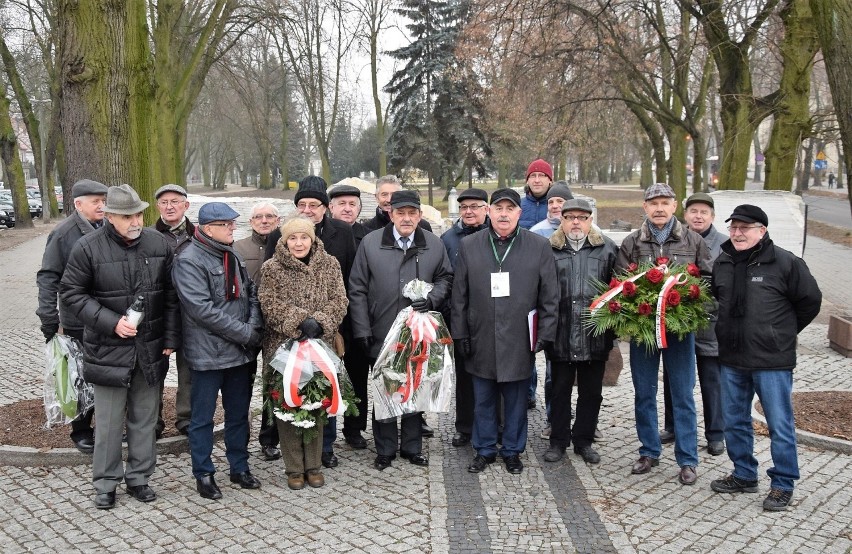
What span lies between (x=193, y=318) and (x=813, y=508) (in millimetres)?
4288

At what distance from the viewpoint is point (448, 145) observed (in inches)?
1499

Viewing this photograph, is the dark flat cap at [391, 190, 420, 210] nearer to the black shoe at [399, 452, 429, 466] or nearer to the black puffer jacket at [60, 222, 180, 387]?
the black puffer jacket at [60, 222, 180, 387]

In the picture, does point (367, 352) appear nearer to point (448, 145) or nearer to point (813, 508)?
point (813, 508)

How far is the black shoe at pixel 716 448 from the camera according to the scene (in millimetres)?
6270

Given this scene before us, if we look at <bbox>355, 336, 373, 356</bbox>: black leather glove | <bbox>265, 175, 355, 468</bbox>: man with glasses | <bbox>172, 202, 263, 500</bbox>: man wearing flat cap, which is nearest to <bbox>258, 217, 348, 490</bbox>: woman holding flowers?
<bbox>172, 202, 263, 500</bbox>: man wearing flat cap

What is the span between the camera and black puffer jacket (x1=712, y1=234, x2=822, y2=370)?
510 cm

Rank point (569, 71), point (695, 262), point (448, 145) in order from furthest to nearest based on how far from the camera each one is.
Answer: point (448, 145) < point (569, 71) < point (695, 262)

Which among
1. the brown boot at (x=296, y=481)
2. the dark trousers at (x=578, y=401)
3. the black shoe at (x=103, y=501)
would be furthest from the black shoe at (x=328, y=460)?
the dark trousers at (x=578, y=401)

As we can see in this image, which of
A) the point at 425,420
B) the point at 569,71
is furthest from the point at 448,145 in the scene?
the point at 425,420

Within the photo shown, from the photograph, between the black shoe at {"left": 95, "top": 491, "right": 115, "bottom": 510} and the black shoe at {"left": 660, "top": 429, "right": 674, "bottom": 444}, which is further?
the black shoe at {"left": 660, "top": 429, "right": 674, "bottom": 444}

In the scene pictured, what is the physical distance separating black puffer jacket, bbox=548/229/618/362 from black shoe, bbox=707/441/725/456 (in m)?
1.23

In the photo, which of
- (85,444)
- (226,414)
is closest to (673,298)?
(226,414)

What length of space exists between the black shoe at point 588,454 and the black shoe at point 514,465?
0.54m

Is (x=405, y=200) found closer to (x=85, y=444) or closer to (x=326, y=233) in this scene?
Result: (x=326, y=233)
